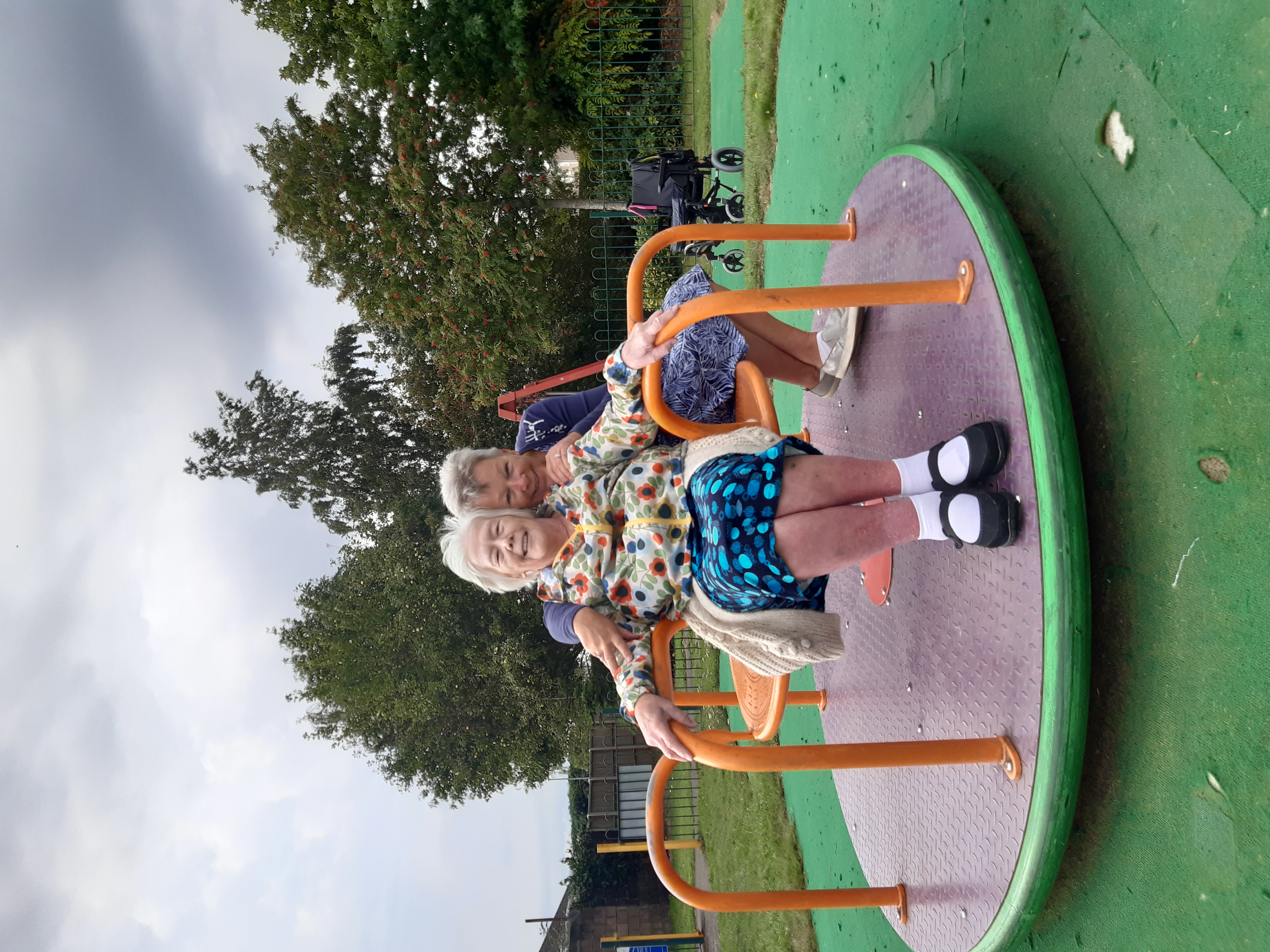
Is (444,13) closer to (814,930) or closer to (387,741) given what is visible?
(814,930)

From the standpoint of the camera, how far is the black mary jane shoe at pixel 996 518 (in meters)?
1.74

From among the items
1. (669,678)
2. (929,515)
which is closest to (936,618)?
(929,515)

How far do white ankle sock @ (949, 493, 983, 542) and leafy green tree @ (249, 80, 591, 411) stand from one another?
7.72 m

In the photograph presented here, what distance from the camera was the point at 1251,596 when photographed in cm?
134

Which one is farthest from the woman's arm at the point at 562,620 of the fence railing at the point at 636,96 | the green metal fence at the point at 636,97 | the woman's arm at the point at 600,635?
the fence railing at the point at 636,96

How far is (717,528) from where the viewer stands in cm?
193

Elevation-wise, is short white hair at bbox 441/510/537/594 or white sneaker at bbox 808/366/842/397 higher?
white sneaker at bbox 808/366/842/397

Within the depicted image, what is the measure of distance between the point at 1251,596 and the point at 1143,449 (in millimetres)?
408

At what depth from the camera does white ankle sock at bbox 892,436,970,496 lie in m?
1.84

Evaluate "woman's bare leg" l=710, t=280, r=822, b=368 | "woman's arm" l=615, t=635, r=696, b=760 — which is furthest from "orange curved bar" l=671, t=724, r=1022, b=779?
"woman's bare leg" l=710, t=280, r=822, b=368

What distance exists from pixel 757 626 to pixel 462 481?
4.16 feet

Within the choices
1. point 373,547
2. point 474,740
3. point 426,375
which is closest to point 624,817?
point 474,740

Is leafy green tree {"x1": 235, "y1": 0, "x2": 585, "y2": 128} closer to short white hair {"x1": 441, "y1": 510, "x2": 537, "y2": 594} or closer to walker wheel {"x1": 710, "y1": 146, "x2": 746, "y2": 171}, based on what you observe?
walker wheel {"x1": 710, "y1": 146, "x2": 746, "y2": 171}

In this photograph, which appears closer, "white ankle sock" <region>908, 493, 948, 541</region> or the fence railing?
"white ankle sock" <region>908, 493, 948, 541</region>
